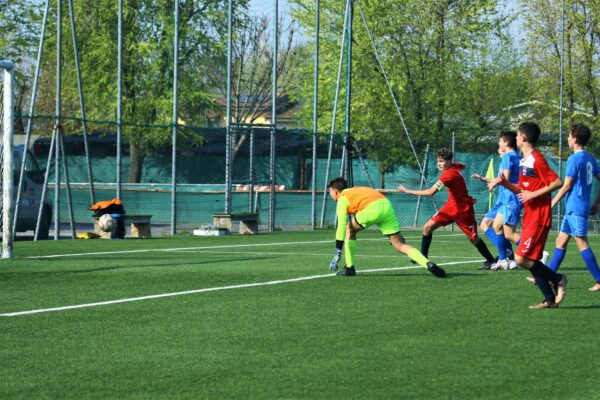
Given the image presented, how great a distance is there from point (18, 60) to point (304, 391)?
119 ft

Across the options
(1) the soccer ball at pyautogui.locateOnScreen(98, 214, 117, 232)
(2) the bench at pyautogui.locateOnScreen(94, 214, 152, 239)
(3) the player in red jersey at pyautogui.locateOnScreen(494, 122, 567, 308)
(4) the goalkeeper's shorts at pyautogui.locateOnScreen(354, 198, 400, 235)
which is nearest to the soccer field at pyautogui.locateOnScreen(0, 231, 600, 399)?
(3) the player in red jersey at pyautogui.locateOnScreen(494, 122, 567, 308)

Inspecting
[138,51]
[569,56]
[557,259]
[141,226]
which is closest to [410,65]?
[569,56]

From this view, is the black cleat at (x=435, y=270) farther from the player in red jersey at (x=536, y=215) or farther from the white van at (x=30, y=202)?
the white van at (x=30, y=202)

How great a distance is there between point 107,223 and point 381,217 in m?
11.1

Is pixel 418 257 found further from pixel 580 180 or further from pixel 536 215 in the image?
pixel 536 215

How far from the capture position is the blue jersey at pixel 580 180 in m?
11.8

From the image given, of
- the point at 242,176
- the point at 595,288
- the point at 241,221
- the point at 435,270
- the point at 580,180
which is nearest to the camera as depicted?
the point at 580,180

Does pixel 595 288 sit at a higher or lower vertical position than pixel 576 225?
lower

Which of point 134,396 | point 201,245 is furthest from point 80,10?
point 134,396

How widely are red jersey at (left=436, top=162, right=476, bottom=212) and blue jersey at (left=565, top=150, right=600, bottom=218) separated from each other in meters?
3.41

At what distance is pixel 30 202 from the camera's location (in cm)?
2572

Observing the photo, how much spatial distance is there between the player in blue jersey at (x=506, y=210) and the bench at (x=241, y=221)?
11123 millimetres

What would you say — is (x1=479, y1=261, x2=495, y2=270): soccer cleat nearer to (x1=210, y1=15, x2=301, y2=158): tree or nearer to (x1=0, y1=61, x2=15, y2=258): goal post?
(x1=0, y1=61, x2=15, y2=258): goal post

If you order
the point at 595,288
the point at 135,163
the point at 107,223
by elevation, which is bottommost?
the point at 107,223
